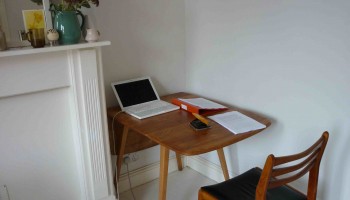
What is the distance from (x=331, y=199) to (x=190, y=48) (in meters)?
1.35

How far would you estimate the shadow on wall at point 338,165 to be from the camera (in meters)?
1.60

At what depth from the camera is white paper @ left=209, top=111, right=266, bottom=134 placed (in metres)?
1.67

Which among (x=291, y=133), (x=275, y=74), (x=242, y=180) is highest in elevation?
(x=275, y=74)

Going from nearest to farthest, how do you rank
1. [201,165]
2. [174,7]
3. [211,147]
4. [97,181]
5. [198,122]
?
1. [211,147]
2. [198,122]
3. [97,181]
4. [174,7]
5. [201,165]

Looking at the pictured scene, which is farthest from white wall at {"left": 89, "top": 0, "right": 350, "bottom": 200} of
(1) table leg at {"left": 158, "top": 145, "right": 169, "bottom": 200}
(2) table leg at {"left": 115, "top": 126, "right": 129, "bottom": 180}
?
(1) table leg at {"left": 158, "top": 145, "right": 169, "bottom": 200}

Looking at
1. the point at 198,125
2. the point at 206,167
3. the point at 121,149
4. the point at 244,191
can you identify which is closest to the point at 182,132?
the point at 198,125

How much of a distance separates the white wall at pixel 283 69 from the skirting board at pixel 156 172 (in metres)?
0.18

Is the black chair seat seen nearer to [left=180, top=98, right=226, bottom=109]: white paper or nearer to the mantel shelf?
[left=180, top=98, right=226, bottom=109]: white paper

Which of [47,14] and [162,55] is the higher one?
[47,14]

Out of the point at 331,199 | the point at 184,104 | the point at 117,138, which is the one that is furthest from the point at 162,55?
the point at 331,199

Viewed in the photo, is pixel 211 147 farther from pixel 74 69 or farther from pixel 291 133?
pixel 74 69

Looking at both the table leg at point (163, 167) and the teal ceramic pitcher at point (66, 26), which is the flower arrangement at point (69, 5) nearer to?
the teal ceramic pitcher at point (66, 26)

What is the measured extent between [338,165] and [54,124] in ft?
4.91

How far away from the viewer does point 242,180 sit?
1643 millimetres
